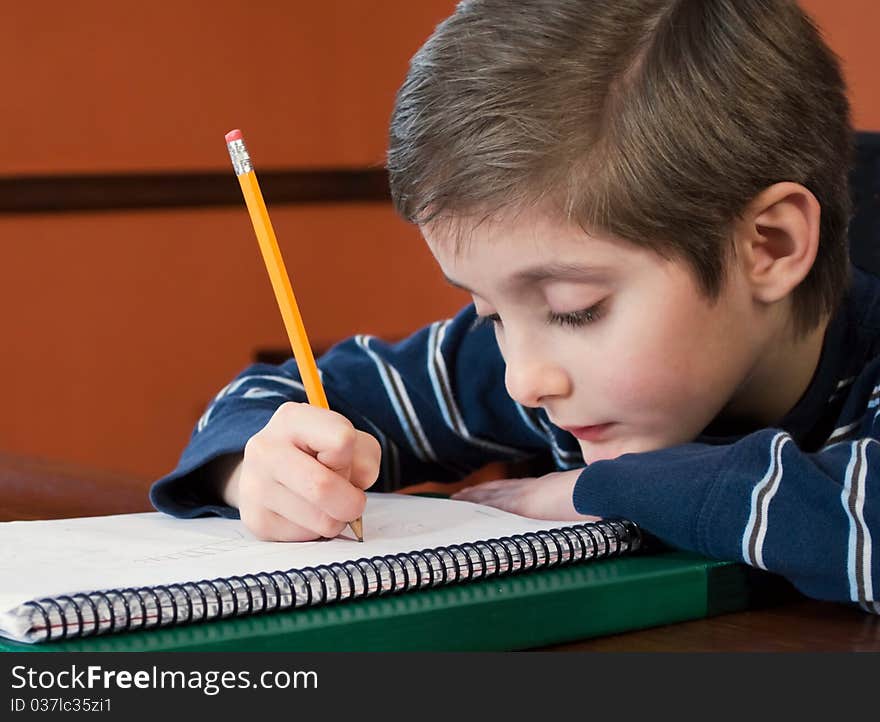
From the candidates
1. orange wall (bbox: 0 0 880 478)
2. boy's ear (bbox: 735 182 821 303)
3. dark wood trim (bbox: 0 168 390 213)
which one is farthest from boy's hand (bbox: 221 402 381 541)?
dark wood trim (bbox: 0 168 390 213)

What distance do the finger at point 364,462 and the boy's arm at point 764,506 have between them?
4.6 inches

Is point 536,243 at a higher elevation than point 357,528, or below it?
higher

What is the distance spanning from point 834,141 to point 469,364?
1.12ft

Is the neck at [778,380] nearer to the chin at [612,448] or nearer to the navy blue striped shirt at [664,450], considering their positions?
the navy blue striped shirt at [664,450]

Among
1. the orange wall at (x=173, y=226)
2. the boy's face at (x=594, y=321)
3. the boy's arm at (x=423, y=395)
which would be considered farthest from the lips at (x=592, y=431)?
the orange wall at (x=173, y=226)

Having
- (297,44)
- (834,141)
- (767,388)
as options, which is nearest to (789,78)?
(834,141)

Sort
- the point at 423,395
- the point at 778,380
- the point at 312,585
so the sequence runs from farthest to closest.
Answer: the point at 423,395 → the point at 778,380 → the point at 312,585

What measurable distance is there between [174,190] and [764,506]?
95.8 inches

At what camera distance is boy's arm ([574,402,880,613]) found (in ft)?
2.13

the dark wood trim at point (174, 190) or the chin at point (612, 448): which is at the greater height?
the dark wood trim at point (174, 190)

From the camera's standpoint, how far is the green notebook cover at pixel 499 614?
21.0 inches

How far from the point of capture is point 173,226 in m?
2.99

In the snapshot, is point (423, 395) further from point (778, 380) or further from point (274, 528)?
point (274, 528)

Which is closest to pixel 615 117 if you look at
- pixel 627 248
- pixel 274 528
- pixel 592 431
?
pixel 627 248
